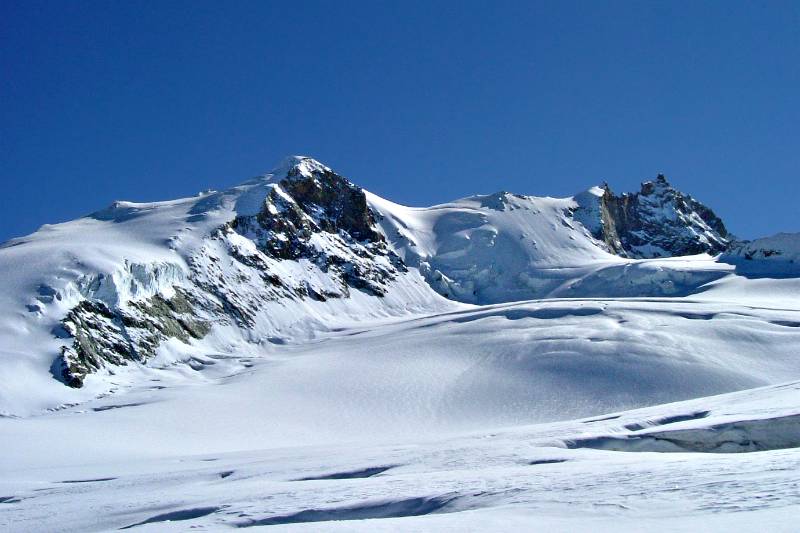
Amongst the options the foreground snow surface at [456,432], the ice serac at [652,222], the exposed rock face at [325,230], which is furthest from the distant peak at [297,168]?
the ice serac at [652,222]

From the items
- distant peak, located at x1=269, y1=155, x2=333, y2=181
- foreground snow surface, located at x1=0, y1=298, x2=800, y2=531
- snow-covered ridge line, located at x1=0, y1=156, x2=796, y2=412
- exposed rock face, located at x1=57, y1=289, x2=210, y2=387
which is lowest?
foreground snow surface, located at x1=0, y1=298, x2=800, y2=531

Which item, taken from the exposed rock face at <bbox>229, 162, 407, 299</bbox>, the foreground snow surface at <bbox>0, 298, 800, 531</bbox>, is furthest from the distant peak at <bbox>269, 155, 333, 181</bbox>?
the foreground snow surface at <bbox>0, 298, 800, 531</bbox>

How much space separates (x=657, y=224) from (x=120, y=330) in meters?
101

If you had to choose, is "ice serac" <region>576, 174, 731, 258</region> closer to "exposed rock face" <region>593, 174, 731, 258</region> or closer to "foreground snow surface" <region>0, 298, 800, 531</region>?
"exposed rock face" <region>593, 174, 731, 258</region>

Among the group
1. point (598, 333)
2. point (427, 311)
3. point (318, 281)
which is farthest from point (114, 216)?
point (598, 333)

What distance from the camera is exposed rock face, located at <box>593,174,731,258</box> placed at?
129625 mm

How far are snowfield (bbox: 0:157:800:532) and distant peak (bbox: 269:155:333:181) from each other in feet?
1.36

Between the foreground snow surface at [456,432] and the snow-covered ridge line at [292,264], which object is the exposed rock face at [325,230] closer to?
the snow-covered ridge line at [292,264]

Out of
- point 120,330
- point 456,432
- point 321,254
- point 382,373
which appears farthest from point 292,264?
point 456,432

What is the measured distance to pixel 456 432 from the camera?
38062 mm

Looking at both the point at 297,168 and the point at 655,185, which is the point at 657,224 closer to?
the point at 655,185

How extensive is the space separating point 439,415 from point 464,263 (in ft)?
225

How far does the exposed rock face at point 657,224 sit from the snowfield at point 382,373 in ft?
21.4

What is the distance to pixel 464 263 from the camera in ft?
364
